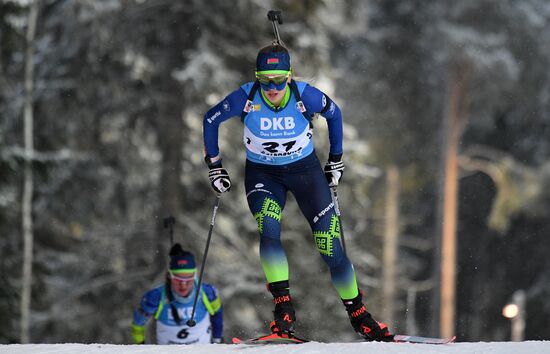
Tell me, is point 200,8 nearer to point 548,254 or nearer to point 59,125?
point 59,125

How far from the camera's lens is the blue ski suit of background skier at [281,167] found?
8828 mm

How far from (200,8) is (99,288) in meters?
6.07

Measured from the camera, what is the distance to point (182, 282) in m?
12.6

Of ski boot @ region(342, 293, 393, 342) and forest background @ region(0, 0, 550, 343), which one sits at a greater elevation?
forest background @ region(0, 0, 550, 343)

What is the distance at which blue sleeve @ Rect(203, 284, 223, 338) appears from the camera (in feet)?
42.0

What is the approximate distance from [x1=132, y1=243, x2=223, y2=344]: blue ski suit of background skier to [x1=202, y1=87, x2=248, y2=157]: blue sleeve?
3640 mm

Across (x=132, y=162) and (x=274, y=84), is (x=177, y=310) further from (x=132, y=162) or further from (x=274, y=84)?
(x=132, y=162)

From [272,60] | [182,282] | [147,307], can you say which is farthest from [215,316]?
[272,60]

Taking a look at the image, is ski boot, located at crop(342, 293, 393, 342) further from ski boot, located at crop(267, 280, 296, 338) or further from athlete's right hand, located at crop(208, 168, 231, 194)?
athlete's right hand, located at crop(208, 168, 231, 194)

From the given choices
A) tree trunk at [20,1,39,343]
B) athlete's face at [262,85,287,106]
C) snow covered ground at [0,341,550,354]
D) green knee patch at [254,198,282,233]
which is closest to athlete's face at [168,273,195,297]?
snow covered ground at [0,341,550,354]

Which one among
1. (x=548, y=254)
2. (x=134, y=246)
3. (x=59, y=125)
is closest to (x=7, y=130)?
(x=59, y=125)

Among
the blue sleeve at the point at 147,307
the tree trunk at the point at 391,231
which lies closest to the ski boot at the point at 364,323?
the blue sleeve at the point at 147,307

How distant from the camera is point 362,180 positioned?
78.5ft

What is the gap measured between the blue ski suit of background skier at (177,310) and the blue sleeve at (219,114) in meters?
3.64
